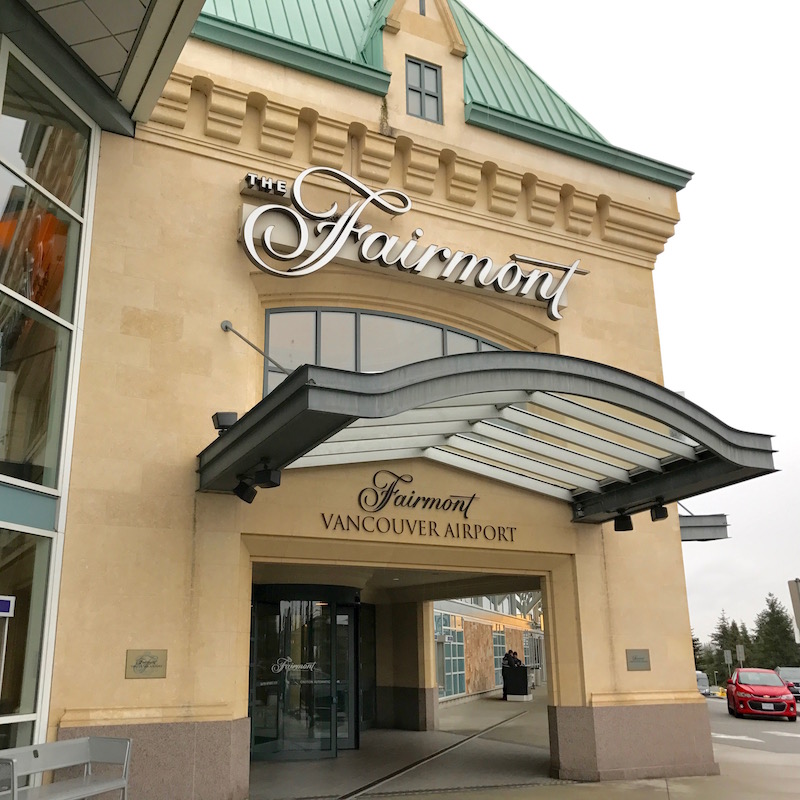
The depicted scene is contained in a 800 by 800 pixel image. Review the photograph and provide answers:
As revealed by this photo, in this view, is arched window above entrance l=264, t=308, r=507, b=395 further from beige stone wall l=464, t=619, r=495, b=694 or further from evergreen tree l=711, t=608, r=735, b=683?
evergreen tree l=711, t=608, r=735, b=683

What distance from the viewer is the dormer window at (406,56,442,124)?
584 inches

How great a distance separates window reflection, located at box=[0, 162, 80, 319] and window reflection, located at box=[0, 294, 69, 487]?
331 millimetres

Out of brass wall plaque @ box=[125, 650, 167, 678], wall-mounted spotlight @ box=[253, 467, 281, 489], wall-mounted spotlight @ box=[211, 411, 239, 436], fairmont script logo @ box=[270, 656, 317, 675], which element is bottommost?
fairmont script logo @ box=[270, 656, 317, 675]

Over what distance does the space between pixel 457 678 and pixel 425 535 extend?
20.2 meters

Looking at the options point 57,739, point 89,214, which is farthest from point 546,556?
point 89,214

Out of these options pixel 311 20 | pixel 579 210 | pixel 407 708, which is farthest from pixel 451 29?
pixel 407 708

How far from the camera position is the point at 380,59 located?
14797mm

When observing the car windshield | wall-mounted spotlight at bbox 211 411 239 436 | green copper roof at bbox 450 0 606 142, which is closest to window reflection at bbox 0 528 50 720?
wall-mounted spotlight at bbox 211 411 239 436

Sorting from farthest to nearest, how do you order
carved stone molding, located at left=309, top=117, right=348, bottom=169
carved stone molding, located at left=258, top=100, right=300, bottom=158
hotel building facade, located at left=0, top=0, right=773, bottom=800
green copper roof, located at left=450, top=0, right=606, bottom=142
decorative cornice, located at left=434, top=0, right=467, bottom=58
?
green copper roof, located at left=450, top=0, right=606, bottom=142 < decorative cornice, located at left=434, top=0, right=467, bottom=58 < carved stone molding, located at left=309, top=117, right=348, bottom=169 < carved stone molding, located at left=258, top=100, right=300, bottom=158 < hotel building facade, located at left=0, top=0, right=773, bottom=800

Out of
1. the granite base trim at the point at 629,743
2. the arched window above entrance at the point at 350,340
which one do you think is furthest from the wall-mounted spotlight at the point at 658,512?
the arched window above entrance at the point at 350,340

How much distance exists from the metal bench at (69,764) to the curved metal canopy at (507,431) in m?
3.39

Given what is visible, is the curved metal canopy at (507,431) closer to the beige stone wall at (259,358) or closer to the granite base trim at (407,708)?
the beige stone wall at (259,358)

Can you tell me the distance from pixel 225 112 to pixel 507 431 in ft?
21.7

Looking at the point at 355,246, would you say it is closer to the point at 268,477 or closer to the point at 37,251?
the point at 37,251
